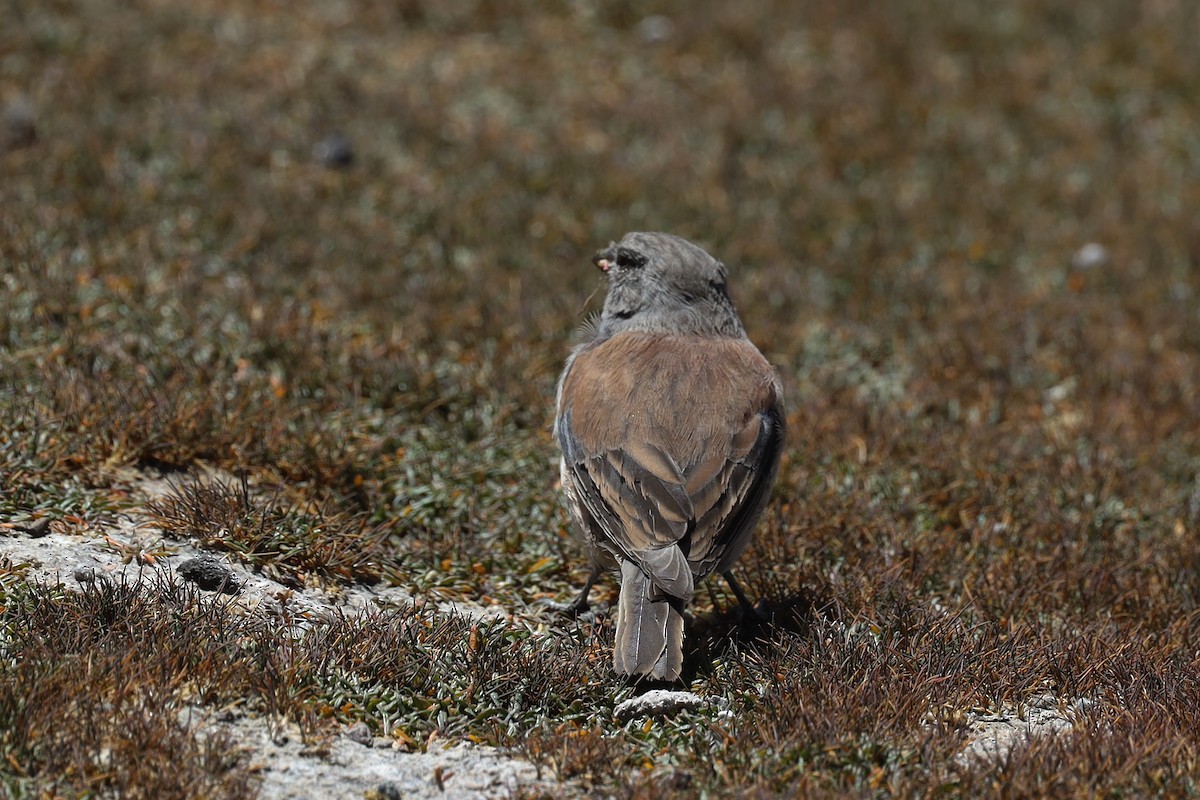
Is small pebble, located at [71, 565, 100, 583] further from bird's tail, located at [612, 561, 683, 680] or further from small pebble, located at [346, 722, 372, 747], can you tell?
bird's tail, located at [612, 561, 683, 680]

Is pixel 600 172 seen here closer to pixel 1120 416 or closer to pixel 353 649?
pixel 1120 416

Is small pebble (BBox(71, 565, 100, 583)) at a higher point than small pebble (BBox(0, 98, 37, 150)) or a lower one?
lower

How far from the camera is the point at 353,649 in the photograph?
493 centimetres

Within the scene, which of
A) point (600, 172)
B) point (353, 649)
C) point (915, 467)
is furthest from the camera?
point (600, 172)

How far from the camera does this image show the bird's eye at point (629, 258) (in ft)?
22.2

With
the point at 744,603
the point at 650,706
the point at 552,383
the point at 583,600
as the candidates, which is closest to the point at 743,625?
the point at 744,603

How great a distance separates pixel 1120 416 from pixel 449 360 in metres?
4.53

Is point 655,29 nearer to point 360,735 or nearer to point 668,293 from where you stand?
point 668,293

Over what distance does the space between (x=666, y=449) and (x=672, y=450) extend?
0.03 m

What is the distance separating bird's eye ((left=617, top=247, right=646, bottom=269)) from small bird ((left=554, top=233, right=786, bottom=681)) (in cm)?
12

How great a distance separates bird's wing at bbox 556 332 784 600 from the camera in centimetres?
528

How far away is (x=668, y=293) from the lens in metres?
6.62

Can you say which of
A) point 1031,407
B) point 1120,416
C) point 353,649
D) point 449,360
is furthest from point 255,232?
point 1120,416

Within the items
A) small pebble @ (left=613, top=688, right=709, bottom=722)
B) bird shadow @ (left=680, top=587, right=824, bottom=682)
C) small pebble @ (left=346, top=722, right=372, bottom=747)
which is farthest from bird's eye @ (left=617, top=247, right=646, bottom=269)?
small pebble @ (left=346, top=722, right=372, bottom=747)
